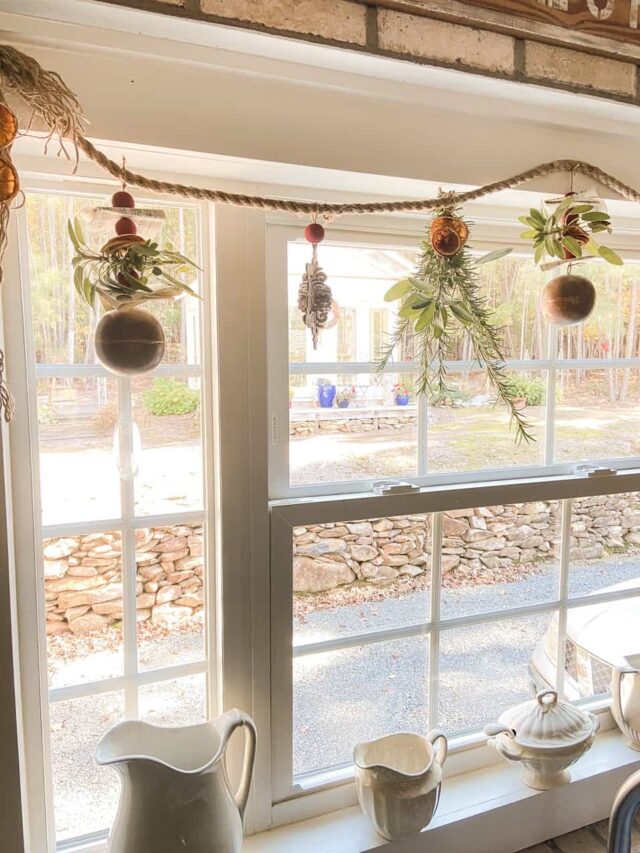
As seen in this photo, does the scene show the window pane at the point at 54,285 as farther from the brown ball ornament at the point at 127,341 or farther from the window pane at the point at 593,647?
the window pane at the point at 593,647

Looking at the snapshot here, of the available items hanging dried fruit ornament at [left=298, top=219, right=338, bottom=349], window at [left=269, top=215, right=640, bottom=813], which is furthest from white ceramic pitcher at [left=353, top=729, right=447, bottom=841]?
hanging dried fruit ornament at [left=298, top=219, right=338, bottom=349]

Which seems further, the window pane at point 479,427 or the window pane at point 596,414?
the window pane at point 596,414

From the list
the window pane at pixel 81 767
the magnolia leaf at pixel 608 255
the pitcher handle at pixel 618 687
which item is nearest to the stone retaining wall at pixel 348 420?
the magnolia leaf at pixel 608 255

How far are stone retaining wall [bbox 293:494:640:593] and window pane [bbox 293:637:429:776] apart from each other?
0.15 meters

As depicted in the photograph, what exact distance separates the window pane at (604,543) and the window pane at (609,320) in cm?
35

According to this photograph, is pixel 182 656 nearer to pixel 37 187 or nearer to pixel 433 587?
pixel 433 587

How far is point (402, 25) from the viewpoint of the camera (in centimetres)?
79

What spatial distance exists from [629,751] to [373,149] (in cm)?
139

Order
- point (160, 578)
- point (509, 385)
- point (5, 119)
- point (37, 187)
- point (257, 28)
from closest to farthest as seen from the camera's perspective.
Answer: point (5, 119) < point (257, 28) < point (37, 187) < point (160, 578) < point (509, 385)

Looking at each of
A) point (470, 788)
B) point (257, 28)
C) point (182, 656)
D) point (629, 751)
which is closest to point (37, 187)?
point (257, 28)

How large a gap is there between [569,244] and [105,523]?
935mm

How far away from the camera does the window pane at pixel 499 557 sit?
3.90 ft

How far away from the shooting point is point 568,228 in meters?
0.94

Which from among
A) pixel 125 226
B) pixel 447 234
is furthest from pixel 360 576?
pixel 125 226
